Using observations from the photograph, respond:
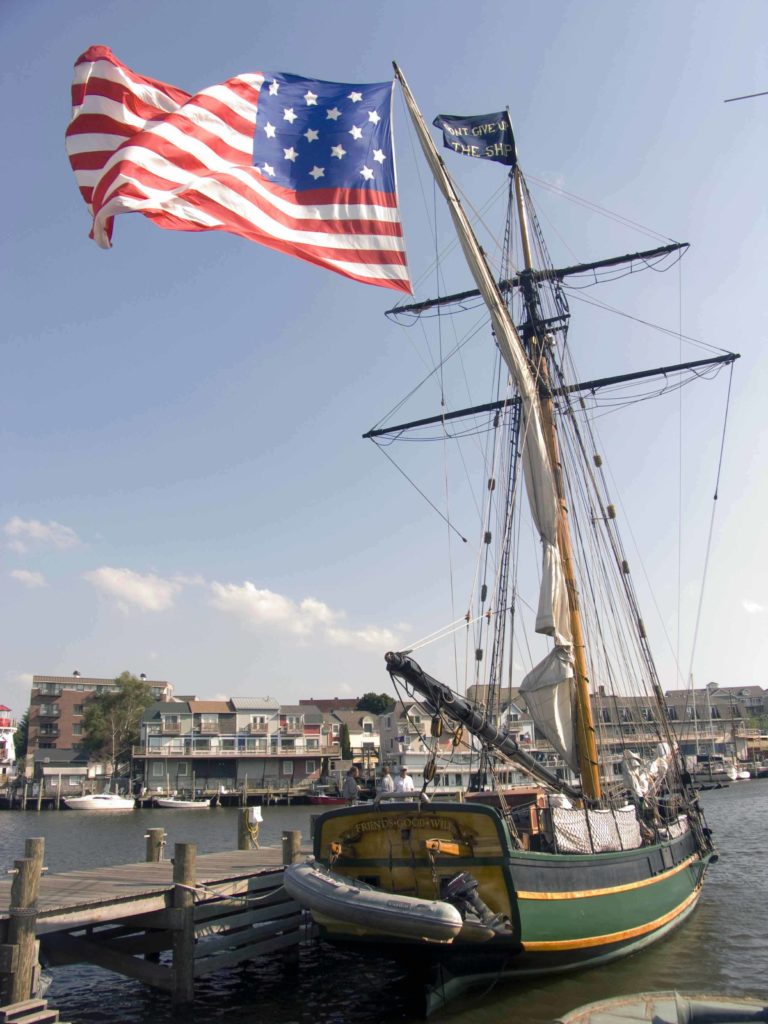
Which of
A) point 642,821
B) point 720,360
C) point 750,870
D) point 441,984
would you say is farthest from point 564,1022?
point 750,870

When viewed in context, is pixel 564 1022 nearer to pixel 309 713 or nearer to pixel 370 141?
pixel 370 141

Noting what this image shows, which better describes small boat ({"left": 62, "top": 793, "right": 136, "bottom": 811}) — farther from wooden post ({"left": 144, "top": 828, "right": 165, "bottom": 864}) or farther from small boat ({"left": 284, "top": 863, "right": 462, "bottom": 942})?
small boat ({"left": 284, "top": 863, "right": 462, "bottom": 942})

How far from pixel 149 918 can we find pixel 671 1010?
947 centimetres

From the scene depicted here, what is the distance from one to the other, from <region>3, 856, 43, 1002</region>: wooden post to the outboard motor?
19.5 feet

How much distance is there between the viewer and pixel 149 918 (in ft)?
45.0

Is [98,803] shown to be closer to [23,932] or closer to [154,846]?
[154,846]

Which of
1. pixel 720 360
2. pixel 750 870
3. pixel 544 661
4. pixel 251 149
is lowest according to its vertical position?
pixel 750 870

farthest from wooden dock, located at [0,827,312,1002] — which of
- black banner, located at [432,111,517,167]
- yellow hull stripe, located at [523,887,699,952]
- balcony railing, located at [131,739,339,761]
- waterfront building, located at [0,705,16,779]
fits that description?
waterfront building, located at [0,705,16,779]

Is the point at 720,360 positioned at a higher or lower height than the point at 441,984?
higher

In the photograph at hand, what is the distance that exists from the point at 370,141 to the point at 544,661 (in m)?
11.8

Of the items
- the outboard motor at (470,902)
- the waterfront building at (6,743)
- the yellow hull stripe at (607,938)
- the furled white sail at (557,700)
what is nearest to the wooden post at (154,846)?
the outboard motor at (470,902)

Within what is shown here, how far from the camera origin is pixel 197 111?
12438mm

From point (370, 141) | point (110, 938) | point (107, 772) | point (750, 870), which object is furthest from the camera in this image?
point (107, 772)

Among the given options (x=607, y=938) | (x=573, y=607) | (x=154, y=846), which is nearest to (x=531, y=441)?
(x=573, y=607)
